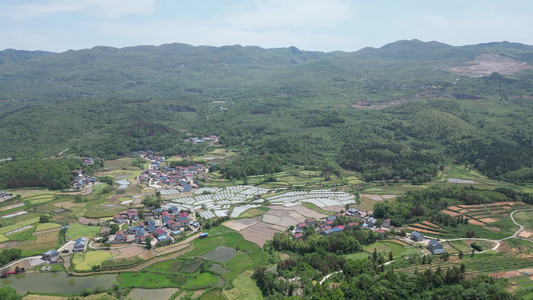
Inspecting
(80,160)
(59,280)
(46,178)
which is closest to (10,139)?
(80,160)

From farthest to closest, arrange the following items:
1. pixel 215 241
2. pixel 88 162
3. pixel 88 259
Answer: pixel 88 162 → pixel 215 241 → pixel 88 259

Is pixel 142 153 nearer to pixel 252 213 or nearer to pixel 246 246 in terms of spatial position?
pixel 252 213

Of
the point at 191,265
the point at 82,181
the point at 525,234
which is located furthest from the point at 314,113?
the point at 191,265

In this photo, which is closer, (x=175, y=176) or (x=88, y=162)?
(x=175, y=176)

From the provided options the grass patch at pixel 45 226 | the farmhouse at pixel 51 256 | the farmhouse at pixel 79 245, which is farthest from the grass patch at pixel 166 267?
the grass patch at pixel 45 226

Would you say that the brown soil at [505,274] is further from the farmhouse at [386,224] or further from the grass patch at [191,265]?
the grass patch at [191,265]
